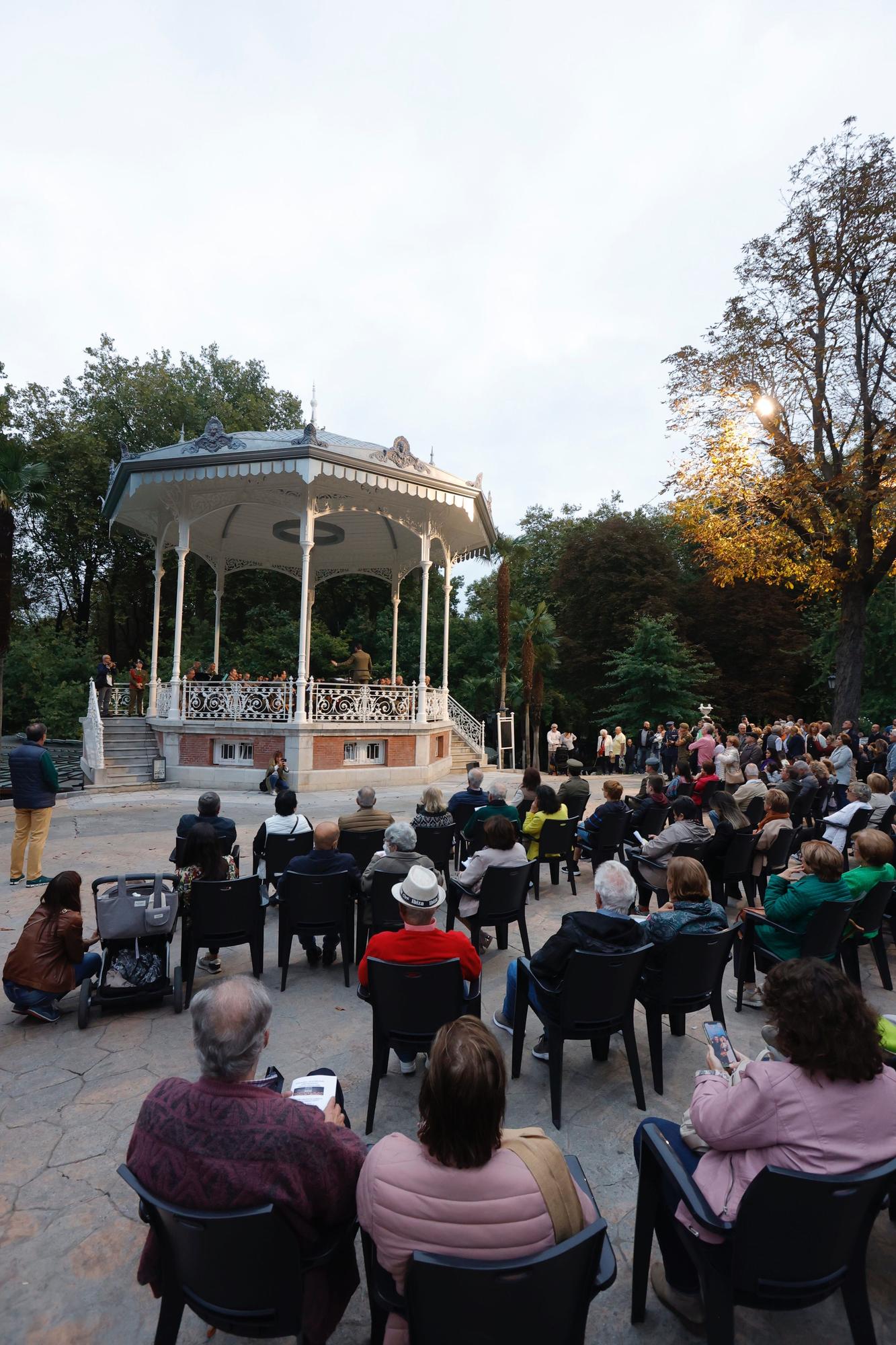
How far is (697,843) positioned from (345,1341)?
4.40 meters

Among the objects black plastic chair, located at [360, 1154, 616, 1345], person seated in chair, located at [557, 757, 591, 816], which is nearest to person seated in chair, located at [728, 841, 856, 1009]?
black plastic chair, located at [360, 1154, 616, 1345]

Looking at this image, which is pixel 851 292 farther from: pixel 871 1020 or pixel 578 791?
pixel 871 1020

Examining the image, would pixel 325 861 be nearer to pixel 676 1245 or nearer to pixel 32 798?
pixel 676 1245

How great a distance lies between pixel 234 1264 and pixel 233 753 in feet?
46.5

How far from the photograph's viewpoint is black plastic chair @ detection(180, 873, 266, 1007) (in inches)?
178

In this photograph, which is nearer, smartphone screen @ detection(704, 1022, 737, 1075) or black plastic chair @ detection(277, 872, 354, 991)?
smartphone screen @ detection(704, 1022, 737, 1075)

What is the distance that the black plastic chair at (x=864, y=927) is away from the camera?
4656 millimetres

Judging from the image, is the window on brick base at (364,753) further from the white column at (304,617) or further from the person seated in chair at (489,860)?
the person seated in chair at (489,860)

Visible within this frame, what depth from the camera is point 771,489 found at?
16.2 meters

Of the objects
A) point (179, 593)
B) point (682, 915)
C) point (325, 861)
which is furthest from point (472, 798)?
point (179, 593)

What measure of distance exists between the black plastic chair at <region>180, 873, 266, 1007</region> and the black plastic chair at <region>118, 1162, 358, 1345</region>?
265cm

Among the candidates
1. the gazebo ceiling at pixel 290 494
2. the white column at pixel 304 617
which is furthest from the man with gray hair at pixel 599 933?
the gazebo ceiling at pixel 290 494

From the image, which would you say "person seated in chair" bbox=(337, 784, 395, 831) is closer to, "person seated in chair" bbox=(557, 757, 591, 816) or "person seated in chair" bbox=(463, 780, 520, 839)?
"person seated in chair" bbox=(463, 780, 520, 839)

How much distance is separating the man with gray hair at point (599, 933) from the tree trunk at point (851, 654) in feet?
48.3
